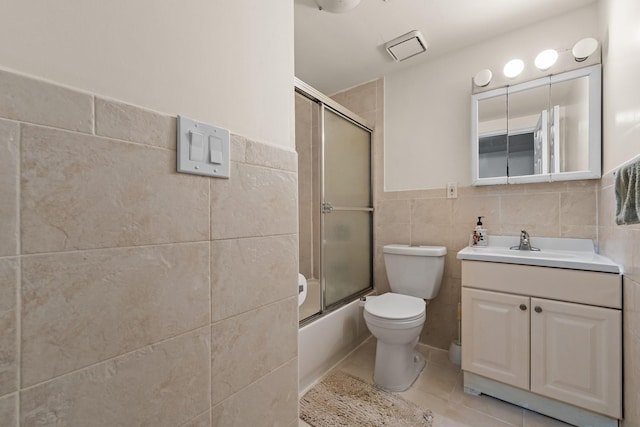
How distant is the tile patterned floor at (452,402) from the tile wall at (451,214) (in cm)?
34

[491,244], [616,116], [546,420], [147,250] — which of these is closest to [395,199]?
[491,244]

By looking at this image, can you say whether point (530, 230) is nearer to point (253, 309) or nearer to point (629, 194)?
point (629, 194)

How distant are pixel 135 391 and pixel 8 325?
0.25 meters

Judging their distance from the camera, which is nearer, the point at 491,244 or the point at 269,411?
the point at 269,411

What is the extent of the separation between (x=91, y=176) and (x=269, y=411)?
771 mm

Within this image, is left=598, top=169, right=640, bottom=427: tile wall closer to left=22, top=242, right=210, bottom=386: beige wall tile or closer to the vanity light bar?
the vanity light bar

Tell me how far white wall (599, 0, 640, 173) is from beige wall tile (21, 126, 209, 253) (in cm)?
147

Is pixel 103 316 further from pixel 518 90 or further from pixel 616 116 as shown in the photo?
pixel 518 90

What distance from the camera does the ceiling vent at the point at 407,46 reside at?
1.70 meters

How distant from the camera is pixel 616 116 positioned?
119 centimetres

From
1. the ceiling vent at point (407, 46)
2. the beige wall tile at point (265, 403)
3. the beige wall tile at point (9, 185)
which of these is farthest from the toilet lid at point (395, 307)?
the ceiling vent at point (407, 46)

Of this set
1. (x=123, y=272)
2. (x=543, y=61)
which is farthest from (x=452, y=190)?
(x=123, y=272)

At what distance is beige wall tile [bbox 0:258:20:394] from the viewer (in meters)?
0.39

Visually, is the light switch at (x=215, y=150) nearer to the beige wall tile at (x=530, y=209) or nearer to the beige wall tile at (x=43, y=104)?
the beige wall tile at (x=43, y=104)
